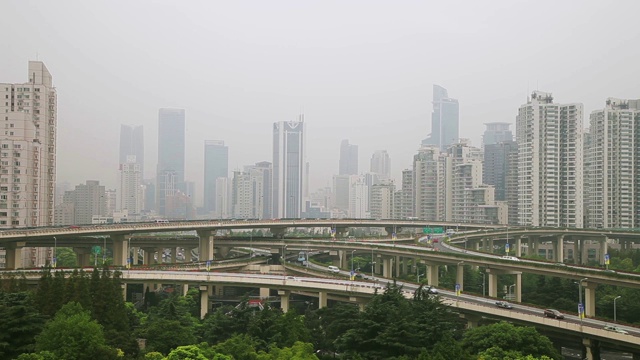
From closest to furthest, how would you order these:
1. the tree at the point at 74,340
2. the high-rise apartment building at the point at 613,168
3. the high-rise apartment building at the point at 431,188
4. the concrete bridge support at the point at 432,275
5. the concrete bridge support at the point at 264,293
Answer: the tree at the point at 74,340, the concrete bridge support at the point at 432,275, the concrete bridge support at the point at 264,293, the high-rise apartment building at the point at 613,168, the high-rise apartment building at the point at 431,188

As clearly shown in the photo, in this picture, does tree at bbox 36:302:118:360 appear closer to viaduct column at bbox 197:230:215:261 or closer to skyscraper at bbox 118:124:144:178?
viaduct column at bbox 197:230:215:261

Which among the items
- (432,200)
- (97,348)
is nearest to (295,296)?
(97,348)

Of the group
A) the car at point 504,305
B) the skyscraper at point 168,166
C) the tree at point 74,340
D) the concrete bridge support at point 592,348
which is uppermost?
the skyscraper at point 168,166

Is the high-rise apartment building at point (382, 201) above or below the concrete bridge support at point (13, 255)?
above

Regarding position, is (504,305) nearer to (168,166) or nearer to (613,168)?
(613,168)

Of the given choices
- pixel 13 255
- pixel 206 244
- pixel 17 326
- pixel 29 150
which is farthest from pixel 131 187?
pixel 17 326

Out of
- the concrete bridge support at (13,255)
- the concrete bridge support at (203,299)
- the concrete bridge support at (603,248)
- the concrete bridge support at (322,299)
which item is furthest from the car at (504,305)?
the concrete bridge support at (603,248)

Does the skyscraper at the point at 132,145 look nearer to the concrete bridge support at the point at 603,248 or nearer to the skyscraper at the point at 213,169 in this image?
the skyscraper at the point at 213,169
